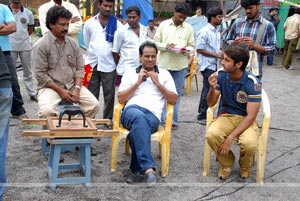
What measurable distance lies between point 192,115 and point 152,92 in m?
2.23

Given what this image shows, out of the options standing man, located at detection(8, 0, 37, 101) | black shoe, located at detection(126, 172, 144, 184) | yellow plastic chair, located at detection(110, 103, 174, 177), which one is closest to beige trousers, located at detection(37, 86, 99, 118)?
yellow plastic chair, located at detection(110, 103, 174, 177)

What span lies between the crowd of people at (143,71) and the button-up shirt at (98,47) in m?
0.01

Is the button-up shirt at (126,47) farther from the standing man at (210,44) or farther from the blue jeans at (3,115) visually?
the blue jeans at (3,115)

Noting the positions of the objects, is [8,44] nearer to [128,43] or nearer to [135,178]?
[128,43]

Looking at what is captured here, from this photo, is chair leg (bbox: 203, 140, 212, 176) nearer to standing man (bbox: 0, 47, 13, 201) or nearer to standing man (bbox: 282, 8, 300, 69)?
standing man (bbox: 0, 47, 13, 201)

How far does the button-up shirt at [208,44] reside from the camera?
542 centimetres

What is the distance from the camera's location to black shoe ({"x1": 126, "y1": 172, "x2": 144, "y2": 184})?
11.8ft

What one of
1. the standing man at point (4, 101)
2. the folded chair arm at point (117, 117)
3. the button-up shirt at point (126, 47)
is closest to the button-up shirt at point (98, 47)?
the button-up shirt at point (126, 47)

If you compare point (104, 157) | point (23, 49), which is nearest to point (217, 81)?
point (104, 157)

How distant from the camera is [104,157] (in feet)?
13.9

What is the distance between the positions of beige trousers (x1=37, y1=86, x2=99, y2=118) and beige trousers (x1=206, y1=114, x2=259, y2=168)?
1.31 m

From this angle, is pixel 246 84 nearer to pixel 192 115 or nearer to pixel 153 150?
pixel 153 150

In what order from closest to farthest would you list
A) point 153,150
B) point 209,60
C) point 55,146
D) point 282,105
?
point 55,146 → point 153,150 → point 209,60 → point 282,105

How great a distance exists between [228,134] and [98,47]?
6.57 ft
